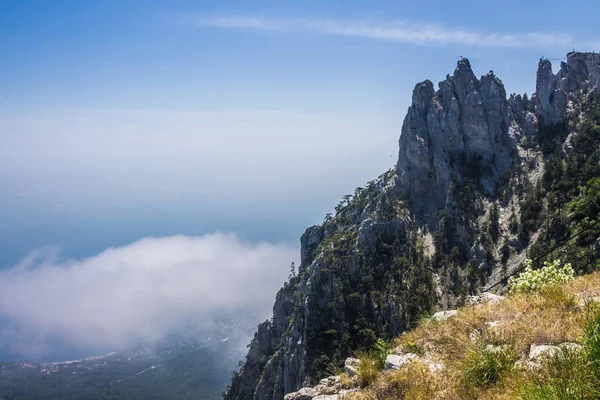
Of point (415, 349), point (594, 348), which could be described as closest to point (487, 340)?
point (415, 349)

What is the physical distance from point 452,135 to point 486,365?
97888 millimetres

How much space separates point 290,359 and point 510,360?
70.7 metres

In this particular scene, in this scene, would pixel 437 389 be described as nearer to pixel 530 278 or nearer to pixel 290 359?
pixel 530 278

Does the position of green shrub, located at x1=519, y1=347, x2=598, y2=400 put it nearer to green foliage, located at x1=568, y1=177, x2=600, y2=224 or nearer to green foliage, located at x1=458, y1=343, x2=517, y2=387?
green foliage, located at x1=458, y1=343, x2=517, y2=387

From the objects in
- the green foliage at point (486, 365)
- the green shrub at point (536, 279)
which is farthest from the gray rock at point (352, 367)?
the green shrub at point (536, 279)

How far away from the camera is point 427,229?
282 ft

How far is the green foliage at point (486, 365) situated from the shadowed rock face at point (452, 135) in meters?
87.0

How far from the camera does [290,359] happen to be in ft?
236

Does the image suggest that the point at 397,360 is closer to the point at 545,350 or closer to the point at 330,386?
the point at 330,386

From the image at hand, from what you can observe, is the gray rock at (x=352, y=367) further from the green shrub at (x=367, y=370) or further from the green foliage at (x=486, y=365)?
the green foliage at (x=486, y=365)

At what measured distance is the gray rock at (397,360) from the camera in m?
10.1

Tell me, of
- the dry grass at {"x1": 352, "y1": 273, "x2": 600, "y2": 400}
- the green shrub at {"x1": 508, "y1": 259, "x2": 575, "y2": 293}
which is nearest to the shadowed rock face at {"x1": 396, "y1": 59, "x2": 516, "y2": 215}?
the green shrub at {"x1": 508, "y1": 259, "x2": 575, "y2": 293}

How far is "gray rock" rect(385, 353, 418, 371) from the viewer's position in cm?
1006

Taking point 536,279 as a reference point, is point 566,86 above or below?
above
